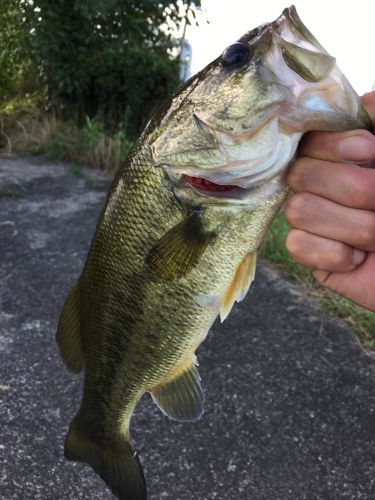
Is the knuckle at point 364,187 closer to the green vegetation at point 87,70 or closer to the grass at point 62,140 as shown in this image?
the grass at point 62,140

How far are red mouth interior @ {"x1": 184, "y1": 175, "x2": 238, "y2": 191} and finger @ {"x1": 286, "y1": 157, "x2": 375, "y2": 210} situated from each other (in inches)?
6.3

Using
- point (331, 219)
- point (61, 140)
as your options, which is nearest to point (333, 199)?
point (331, 219)

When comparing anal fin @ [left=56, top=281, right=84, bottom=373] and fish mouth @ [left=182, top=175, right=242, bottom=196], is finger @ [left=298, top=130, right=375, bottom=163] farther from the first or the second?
anal fin @ [left=56, top=281, right=84, bottom=373]

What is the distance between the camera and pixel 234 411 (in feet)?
10.1

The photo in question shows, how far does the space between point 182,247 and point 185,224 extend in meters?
0.06

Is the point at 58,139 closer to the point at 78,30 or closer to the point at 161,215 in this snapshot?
the point at 78,30

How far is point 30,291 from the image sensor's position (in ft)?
14.0

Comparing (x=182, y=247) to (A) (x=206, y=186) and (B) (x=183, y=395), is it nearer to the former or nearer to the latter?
(A) (x=206, y=186)

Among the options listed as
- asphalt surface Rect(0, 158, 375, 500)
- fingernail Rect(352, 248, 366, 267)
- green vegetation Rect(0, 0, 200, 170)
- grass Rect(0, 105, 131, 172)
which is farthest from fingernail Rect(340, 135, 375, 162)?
green vegetation Rect(0, 0, 200, 170)

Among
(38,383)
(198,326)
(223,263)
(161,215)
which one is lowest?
(38,383)

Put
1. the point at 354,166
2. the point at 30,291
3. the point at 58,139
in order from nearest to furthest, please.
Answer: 1. the point at 354,166
2. the point at 30,291
3. the point at 58,139

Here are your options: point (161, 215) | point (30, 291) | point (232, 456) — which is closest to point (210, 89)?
point (161, 215)

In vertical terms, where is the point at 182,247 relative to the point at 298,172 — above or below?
below

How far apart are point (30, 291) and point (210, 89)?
3.31m
